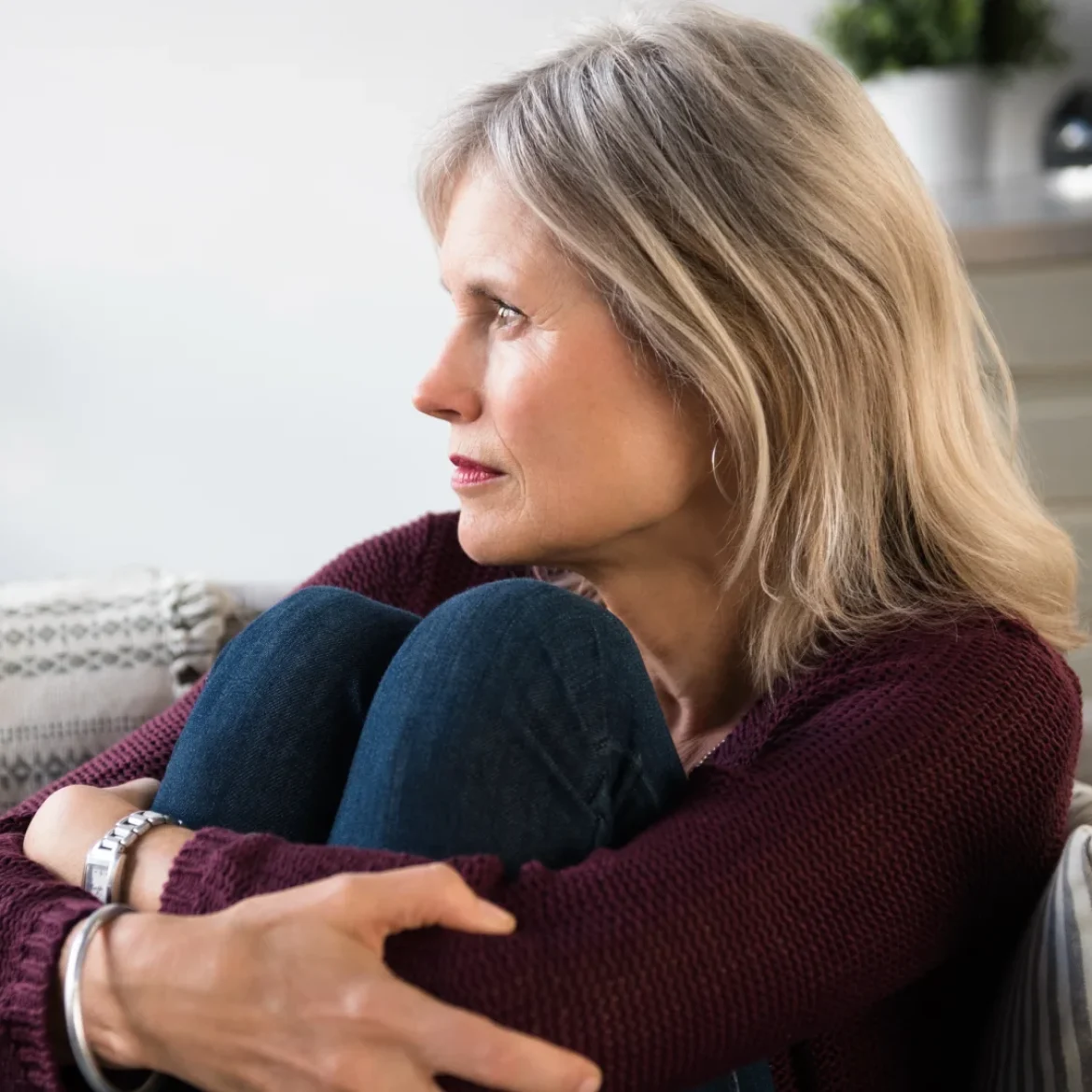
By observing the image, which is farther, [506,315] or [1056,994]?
[506,315]

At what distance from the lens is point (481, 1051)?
2.18 ft

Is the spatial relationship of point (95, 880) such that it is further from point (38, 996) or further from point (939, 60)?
point (939, 60)

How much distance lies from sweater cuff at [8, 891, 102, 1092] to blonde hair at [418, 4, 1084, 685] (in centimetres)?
50

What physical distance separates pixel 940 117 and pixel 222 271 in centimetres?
111

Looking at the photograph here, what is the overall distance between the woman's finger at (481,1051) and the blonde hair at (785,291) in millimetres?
378

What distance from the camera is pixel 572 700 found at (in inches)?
31.7

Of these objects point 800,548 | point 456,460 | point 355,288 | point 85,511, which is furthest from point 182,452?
point 800,548

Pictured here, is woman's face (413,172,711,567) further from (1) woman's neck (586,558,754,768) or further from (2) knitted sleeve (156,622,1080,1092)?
(2) knitted sleeve (156,622,1080,1092)

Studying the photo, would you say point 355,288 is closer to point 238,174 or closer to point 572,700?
point 238,174

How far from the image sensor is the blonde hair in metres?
0.93

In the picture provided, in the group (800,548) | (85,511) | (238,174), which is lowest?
(85,511)

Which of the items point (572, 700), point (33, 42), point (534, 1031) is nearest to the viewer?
point (534, 1031)

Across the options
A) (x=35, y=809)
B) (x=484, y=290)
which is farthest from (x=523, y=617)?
(x=35, y=809)

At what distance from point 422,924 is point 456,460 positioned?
40 cm
